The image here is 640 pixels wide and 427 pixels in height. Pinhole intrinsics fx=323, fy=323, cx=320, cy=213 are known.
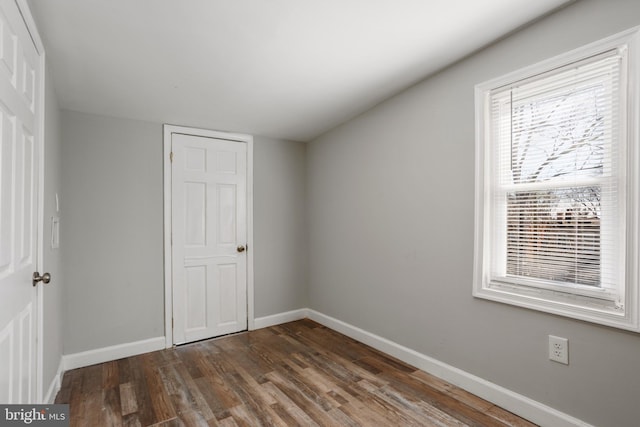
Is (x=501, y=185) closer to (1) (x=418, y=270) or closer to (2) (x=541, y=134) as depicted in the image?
(2) (x=541, y=134)

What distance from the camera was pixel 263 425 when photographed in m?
1.96

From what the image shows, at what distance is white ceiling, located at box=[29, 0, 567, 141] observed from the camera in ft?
5.42

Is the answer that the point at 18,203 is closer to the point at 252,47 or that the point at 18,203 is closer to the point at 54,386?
the point at 252,47

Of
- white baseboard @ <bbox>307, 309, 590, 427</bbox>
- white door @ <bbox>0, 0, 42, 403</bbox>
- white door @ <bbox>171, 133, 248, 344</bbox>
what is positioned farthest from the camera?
white door @ <bbox>171, 133, 248, 344</bbox>

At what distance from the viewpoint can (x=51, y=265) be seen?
7.06ft

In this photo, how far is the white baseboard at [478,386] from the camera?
181 cm

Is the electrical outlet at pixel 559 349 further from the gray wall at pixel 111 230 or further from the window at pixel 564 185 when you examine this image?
the gray wall at pixel 111 230

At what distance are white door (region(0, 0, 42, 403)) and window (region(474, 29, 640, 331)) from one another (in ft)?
7.96

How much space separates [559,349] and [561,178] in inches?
37.4

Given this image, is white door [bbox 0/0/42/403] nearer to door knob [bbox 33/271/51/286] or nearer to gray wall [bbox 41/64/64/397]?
door knob [bbox 33/271/51/286]

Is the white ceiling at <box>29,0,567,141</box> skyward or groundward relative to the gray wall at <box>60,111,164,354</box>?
skyward

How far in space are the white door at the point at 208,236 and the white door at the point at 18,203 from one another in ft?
5.29

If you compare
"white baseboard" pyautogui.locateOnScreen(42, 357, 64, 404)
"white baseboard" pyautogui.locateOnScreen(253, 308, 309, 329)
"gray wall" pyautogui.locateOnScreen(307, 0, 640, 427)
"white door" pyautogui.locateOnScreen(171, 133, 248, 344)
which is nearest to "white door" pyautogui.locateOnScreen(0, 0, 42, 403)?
"white baseboard" pyautogui.locateOnScreen(42, 357, 64, 404)

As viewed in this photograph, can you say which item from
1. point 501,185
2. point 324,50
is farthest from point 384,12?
point 501,185
